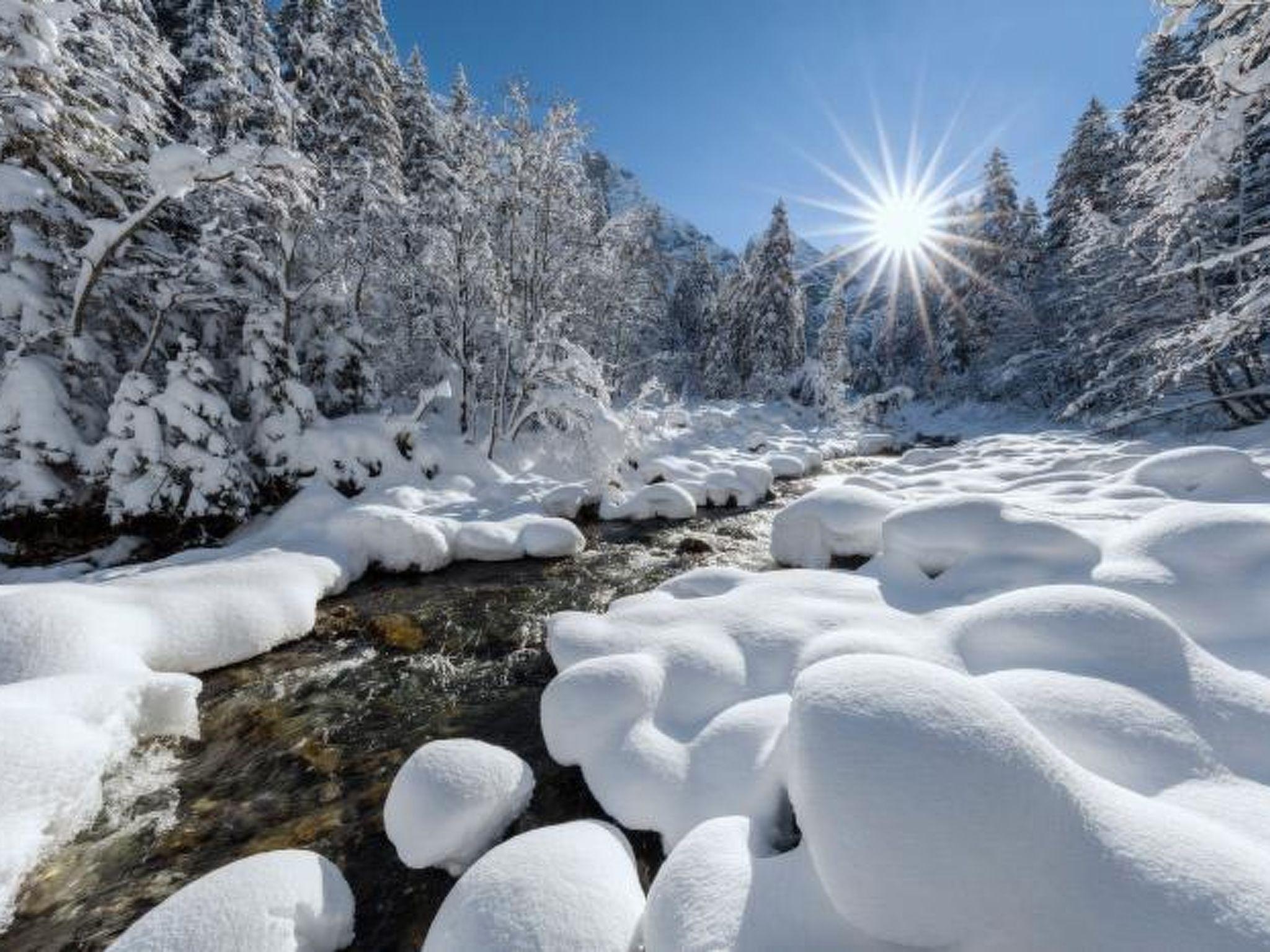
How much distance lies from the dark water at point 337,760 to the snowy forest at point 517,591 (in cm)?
3

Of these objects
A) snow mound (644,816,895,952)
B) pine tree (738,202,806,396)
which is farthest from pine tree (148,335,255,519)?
pine tree (738,202,806,396)

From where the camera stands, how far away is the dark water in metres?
2.62

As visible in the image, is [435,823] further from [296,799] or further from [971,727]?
[971,727]

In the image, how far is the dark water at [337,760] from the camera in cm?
262

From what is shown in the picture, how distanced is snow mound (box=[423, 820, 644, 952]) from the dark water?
0.52 meters

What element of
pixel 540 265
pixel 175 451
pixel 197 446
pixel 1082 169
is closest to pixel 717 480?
pixel 540 265

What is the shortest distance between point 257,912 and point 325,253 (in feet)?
46.5

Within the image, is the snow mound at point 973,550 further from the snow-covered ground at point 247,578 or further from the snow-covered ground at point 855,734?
the snow-covered ground at point 247,578

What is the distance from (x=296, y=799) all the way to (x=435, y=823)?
1281 millimetres

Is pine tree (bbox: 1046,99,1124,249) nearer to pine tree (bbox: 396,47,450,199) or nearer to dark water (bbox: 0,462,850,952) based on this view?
pine tree (bbox: 396,47,450,199)

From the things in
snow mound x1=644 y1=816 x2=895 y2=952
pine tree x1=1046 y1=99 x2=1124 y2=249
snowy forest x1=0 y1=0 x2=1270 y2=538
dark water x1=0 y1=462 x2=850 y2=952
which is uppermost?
pine tree x1=1046 y1=99 x2=1124 y2=249

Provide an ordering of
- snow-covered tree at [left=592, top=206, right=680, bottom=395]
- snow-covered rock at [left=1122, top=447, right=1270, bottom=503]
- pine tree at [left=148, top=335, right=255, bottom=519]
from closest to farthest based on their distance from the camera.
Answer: snow-covered rock at [left=1122, top=447, right=1270, bottom=503]
pine tree at [left=148, top=335, right=255, bottom=519]
snow-covered tree at [left=592, top=206, right=680, bottom=395]

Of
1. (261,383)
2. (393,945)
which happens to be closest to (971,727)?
(393,945)

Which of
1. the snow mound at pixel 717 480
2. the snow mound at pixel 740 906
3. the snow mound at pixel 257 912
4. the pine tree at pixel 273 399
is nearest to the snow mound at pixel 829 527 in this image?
the snow mound at pixel 717 480
